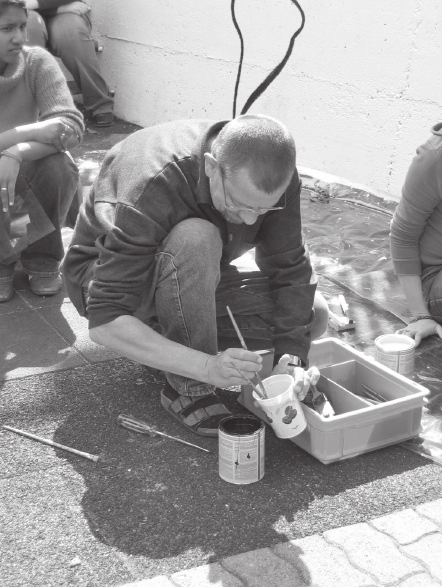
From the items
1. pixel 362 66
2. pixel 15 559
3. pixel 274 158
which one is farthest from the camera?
pixel 362 66

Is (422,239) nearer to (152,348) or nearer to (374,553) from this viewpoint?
(152,348)

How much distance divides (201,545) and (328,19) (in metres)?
4.20

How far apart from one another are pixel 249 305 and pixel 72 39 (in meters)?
5.20

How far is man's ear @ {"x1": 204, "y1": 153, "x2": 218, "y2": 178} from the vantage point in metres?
2.56

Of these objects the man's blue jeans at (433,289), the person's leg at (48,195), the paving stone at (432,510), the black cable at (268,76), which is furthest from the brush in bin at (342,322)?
the black cable at (268,76)

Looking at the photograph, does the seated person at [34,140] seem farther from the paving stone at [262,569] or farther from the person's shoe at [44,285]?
the paving stone at [262,569]

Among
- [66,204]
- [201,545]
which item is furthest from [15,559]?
[66,204]

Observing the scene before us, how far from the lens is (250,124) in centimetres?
250

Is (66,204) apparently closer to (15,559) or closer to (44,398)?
(44,398)

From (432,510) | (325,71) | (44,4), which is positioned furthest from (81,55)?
(432,510)

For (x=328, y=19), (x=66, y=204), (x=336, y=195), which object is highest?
(x=328, y=19)

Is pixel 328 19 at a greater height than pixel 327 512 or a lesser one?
greater

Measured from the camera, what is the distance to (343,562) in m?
2.27

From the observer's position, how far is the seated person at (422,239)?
3.45 metres
